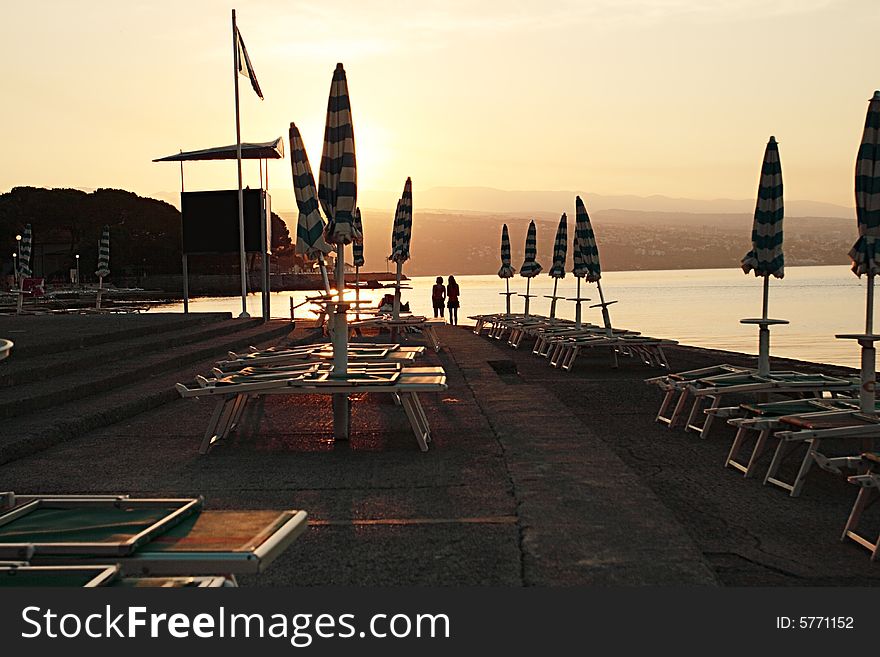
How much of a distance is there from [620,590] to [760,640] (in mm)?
656

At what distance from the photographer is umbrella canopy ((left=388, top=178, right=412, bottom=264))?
16.8 metres

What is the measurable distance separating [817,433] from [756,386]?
207 cm

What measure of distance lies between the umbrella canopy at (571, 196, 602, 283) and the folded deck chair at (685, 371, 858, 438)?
6.94 m

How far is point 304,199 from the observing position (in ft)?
32.3

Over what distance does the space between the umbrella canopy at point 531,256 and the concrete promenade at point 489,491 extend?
12.9m

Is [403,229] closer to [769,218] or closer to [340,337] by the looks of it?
[769,218]

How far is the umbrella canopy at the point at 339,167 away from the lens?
7324 mm

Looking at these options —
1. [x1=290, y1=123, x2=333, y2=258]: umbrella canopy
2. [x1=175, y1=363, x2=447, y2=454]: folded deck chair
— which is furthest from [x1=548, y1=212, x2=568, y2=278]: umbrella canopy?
[x1=175, y1=363, x2=447, y2=454]: folded deck chair

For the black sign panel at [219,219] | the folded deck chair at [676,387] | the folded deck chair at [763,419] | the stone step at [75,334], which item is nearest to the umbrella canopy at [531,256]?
the black sign panel at [219,219]

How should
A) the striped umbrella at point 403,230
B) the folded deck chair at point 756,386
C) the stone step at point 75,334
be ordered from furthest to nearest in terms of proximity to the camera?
the striped umbrella at point 403,230 → the stone step at point 75,334 → the folded deck chair at point 756,386

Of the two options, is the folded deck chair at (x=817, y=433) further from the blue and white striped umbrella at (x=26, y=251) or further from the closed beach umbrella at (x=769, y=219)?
the blue and white striped umbrella at (x=26, y=251)

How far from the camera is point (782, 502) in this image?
5449 mm

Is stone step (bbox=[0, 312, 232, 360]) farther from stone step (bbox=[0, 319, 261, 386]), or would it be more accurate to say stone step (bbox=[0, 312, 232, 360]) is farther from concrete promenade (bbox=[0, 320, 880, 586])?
concrete promenade (bbox=[0, 320, 880, 586])

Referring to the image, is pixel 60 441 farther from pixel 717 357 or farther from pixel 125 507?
pixel 717 357
